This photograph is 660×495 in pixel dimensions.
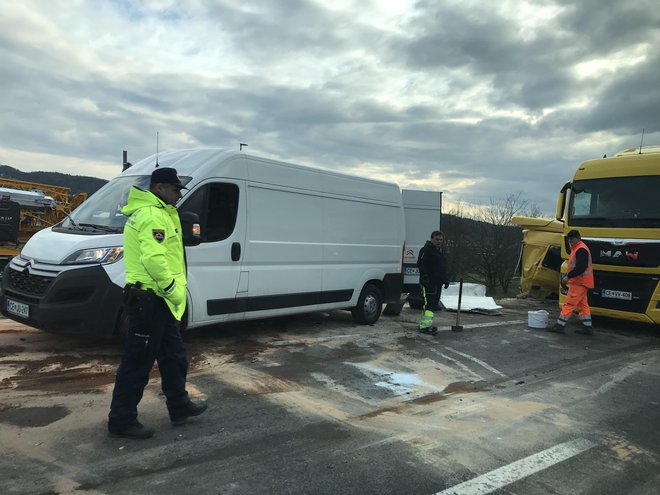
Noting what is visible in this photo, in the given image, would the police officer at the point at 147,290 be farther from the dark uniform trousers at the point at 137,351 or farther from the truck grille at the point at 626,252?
the truck grille at the point at 626,252

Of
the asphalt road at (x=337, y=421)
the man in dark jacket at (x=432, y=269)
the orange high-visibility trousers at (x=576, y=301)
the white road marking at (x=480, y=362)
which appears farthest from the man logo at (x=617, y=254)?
the white road marking at (x=480, y=362)

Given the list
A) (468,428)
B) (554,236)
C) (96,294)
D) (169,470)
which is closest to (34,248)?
(96,294)

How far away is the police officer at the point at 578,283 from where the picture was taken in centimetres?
940

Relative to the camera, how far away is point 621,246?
31.4 feet

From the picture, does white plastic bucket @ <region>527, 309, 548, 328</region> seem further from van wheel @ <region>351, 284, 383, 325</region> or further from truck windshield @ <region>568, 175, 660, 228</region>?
van wheel @ <region>351, 284, 383, 325</region>

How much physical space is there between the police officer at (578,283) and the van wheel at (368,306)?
139 inches

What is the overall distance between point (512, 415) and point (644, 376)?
3040 millimetres

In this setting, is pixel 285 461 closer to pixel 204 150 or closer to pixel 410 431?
pixel 410 431

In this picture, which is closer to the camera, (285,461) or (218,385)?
(285,461)

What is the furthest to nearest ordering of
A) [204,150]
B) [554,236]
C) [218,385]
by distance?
[554,236] < [204,150] < [218,385]

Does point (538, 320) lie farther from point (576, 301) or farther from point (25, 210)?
point (25, 210)

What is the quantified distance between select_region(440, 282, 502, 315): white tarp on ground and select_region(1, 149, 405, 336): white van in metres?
2.74

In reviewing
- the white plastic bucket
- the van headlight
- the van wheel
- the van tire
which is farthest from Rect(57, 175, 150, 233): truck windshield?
the white plastic bucket

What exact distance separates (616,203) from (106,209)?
9273 millimetres
